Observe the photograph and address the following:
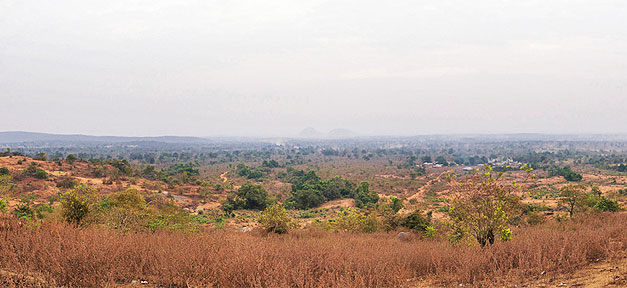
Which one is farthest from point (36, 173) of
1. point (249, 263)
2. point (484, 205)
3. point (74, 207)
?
point (484, 205)

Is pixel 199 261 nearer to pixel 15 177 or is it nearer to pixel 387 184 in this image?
pixel 15 177

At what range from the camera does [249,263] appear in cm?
661

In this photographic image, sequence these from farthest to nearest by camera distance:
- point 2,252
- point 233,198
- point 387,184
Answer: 1. point 387,184
2. point 233,198
3. point 2,252

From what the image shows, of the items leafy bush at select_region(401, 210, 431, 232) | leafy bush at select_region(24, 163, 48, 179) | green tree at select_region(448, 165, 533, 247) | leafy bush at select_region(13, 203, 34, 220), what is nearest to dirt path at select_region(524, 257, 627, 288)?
green tree at select_region(448, 165, 533, 247)

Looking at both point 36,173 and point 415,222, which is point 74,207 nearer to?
point 415,222

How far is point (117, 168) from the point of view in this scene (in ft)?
179

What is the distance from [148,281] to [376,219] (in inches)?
650

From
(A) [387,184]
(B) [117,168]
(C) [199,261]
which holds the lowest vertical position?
(A) [387,184]

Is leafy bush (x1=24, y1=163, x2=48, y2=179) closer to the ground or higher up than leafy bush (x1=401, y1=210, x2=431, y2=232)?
higher up

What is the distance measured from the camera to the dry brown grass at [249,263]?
6199mm

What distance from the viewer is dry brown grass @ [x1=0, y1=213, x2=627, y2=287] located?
6.20 meters

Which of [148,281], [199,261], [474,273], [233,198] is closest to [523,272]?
[474,273]

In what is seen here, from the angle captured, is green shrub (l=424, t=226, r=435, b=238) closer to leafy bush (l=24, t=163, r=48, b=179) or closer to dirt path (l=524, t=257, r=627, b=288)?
dirt path (l=524, t=257, r=627, b=288)

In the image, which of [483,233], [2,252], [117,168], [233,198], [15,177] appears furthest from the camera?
[117,168]
